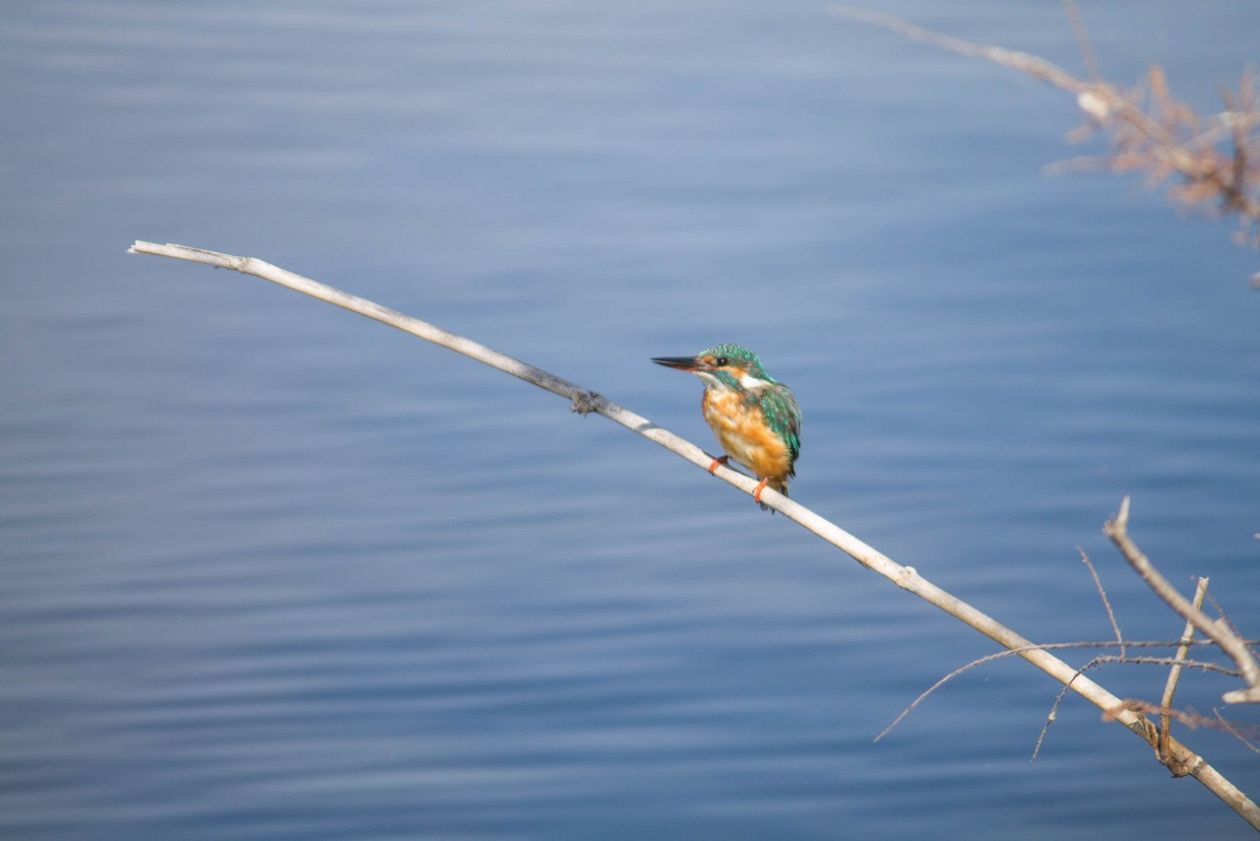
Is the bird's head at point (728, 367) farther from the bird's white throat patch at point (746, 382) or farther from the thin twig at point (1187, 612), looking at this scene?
the thin twig at point (1187, 612)

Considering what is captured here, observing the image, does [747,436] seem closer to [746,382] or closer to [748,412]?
[748,412]

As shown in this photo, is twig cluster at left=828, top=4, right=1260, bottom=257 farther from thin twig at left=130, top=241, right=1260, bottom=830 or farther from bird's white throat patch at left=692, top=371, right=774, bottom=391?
bird's white throat patch at left=692, top=371, right=774, bottom=391

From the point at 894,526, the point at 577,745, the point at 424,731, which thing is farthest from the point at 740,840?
the point at 894,526

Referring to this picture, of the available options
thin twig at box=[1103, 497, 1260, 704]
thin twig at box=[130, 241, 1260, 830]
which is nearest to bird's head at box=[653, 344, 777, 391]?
thin twig at box=[130, 241, 1260, 830]

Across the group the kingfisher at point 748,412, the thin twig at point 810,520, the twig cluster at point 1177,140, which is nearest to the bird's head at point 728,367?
the kingfisher at point 748,412

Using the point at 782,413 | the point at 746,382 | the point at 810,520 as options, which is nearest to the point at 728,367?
the point at 746,382

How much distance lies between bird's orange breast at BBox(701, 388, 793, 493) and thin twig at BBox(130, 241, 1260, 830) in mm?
540

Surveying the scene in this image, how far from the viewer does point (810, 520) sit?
7.66 feet

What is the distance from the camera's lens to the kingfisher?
10.2 ft

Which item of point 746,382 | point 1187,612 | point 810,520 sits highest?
point 746,382

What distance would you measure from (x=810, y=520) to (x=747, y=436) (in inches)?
31.0

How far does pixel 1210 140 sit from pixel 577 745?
2.84 meters

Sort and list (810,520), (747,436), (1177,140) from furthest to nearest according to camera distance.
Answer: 1. (747,436)
2. (810,520)
3. (1177,140)

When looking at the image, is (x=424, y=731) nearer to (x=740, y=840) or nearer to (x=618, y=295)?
(x=740, y=840)
